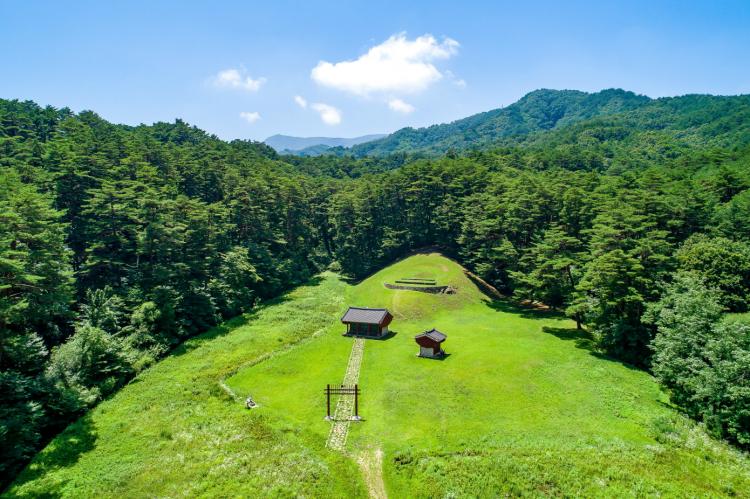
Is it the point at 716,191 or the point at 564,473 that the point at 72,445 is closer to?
the point at 564,473

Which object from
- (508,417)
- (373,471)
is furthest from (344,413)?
(508,417)

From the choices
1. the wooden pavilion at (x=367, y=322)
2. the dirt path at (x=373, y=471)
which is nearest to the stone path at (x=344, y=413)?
the dirt path at (x=373, y=471)

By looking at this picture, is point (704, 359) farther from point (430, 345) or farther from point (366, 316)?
point (366, 316)

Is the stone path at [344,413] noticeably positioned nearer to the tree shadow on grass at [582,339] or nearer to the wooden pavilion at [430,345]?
the wooden pavilion at [430,345]

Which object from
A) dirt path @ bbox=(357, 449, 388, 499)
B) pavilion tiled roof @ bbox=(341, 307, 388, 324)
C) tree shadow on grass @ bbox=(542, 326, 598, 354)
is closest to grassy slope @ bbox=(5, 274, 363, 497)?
dirt path @ bbox=(357, 449, 388, 499)

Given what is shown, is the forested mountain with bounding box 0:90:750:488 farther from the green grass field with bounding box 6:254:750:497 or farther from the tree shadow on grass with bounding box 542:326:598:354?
the green grass field with bounding box 6:254:750:497
